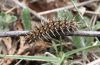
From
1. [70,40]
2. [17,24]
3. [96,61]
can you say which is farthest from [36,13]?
[96,61]

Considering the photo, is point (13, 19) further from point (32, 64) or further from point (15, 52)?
point (32, 64)

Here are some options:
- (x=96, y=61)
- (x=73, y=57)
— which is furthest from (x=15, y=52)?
(x=96, y=61)

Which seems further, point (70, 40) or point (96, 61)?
point (70, 40)

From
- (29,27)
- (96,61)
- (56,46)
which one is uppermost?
(29,27)

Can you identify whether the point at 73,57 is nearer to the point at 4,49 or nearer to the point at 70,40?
the point at 70,40

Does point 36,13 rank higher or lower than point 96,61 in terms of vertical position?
higher

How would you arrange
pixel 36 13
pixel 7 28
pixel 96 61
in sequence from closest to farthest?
pixel 96 61 < pixel 7 28 < pixel 36 13

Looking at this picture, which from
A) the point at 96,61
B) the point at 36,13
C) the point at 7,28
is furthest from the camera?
the point at 36,13
